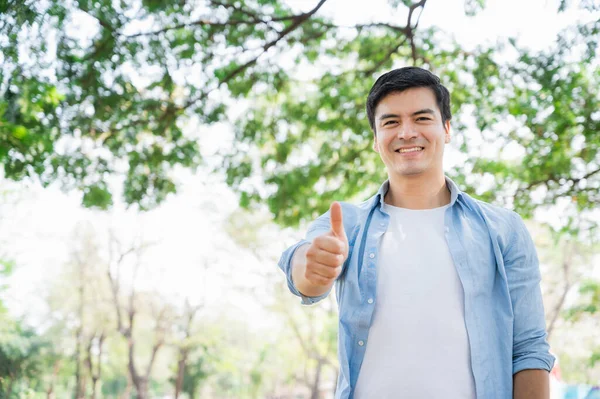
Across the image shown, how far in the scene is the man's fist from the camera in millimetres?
1410

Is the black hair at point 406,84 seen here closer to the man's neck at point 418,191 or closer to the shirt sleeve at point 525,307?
the man's neck at point 418,191

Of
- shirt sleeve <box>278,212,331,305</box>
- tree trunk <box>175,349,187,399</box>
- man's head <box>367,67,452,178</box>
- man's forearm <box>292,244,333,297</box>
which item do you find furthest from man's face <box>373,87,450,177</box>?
tree trunk <box>175,349,187,399</box>

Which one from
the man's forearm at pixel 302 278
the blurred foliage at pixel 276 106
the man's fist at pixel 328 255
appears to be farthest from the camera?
the blurred foliage at pixel 276 106

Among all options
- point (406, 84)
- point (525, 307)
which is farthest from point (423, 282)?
point (406, 84)

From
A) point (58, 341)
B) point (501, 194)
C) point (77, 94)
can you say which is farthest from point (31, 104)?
point (58, 341)

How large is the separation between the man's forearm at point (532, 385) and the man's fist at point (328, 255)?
0.56 metres

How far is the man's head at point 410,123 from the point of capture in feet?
5.80

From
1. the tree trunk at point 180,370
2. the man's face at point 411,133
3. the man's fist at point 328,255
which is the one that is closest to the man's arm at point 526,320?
the man's face at point 411,133

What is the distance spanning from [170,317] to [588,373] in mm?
16383

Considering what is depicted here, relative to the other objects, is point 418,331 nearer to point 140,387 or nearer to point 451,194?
point 451,194

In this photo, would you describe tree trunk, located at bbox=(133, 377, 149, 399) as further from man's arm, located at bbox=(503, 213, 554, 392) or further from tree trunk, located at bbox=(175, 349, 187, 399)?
man's arm, located at bbox=(503, 213, 554, 392)

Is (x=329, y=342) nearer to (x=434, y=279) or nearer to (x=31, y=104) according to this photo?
(x=31, y=104)

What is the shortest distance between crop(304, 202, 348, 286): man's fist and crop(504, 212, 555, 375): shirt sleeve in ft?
1.69

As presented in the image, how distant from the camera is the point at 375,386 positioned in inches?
62.4
